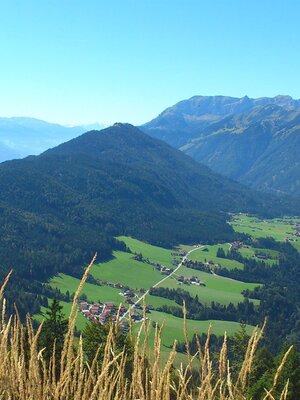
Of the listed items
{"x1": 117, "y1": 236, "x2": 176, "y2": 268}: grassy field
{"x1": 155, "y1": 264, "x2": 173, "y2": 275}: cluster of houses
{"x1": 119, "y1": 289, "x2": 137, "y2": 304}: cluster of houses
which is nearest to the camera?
{"x1": 119, "y1": 289, "x2": 137, "y2": 304}: cluster of houses

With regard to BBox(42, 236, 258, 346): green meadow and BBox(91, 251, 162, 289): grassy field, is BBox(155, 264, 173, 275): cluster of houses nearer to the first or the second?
BBox(91, 251, 162, 289): grassy field

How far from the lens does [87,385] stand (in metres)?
2.94

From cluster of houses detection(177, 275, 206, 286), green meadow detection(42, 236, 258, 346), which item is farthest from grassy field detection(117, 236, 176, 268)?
cluster of houses detection(177, 275, 206, 286)

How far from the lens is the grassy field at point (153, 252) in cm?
17025

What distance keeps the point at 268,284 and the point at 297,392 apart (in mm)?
131284

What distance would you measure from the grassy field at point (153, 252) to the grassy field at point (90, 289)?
36.2 m

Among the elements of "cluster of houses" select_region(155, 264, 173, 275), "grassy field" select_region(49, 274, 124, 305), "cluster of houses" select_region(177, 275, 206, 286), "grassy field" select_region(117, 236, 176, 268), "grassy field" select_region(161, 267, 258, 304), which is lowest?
"grassy field" select_region(161, 267, 258, 304)

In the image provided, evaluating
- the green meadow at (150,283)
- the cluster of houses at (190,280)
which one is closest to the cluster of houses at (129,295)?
the green meadow at (150,283)

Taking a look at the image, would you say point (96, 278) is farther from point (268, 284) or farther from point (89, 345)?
point (89, 345)

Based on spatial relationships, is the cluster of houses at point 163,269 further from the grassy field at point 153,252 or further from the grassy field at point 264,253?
the grassy field at point 264,253

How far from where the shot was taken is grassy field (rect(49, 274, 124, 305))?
11912 centimetres

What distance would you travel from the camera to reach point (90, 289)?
421 feet

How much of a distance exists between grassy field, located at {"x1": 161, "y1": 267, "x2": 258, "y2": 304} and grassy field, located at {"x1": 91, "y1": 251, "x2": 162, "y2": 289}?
21.2 ft

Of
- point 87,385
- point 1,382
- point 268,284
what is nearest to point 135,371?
point 87,385
